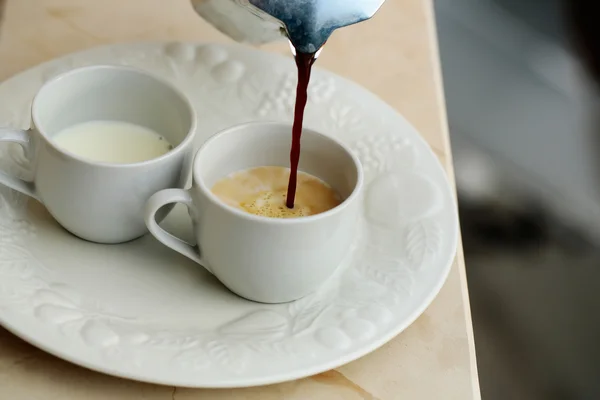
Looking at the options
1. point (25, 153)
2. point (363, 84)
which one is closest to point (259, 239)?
point (25, 153)

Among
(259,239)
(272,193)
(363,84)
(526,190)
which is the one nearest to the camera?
(259,239)

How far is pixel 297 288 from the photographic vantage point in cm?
60

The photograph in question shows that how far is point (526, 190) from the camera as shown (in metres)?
1.38

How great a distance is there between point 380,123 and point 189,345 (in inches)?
13.4

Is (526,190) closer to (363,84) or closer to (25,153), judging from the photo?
(363,84)

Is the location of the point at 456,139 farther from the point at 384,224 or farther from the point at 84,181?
the point at 84,181

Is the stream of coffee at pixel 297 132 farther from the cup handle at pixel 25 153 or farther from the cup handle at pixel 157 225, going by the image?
the cup handle at pixel 25 153

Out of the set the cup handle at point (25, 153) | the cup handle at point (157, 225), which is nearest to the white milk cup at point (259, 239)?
the cup handle at point (157, 225)

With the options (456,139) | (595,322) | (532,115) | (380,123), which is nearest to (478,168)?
(456,139)

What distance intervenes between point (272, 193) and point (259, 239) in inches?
4.8

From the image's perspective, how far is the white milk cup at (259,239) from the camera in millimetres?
563

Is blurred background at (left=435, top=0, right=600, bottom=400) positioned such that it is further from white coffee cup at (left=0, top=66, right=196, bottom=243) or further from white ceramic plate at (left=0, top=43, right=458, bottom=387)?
white coffee cup at (left=0, top=66, right=196, bottom=243)

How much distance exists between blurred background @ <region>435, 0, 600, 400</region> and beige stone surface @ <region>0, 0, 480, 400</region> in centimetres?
42

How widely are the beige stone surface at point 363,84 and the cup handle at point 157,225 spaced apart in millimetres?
106
